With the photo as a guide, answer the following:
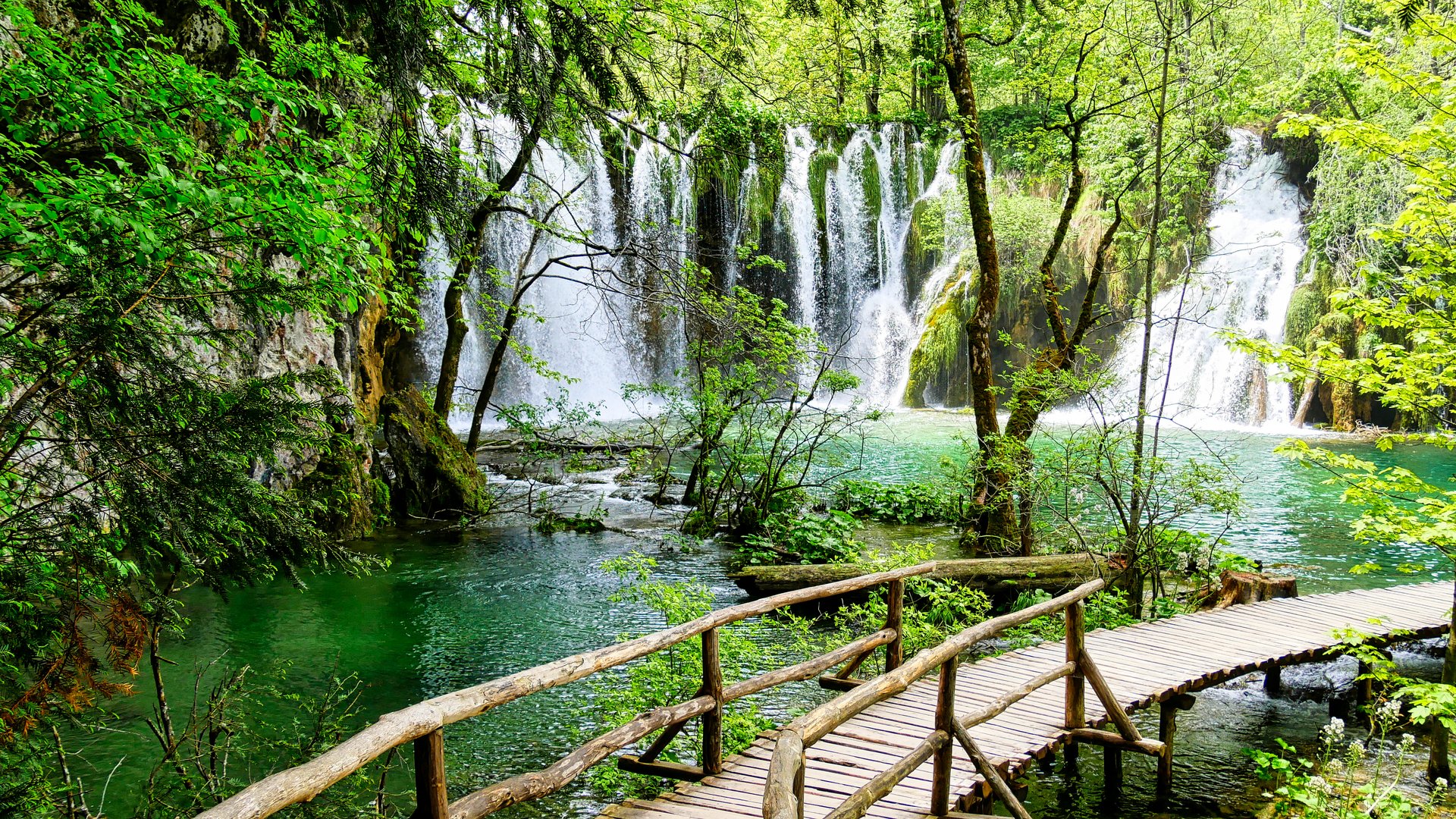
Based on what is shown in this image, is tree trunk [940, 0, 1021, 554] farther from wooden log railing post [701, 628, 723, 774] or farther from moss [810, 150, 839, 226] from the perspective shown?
moss [810, 150, 839, 226]

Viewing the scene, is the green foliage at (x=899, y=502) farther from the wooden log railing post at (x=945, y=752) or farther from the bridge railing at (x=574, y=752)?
the wooden log railing post at (x=945, y=752)

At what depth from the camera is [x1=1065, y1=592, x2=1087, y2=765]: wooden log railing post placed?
5.50 meters

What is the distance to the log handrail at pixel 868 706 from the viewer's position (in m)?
2.64

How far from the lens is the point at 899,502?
1343 cm

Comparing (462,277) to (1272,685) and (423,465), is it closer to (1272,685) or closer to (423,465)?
(423,465)

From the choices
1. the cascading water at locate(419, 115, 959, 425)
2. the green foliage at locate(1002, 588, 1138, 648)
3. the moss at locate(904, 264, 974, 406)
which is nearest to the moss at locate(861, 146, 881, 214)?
the cascading water at locate(419, 115, 959, 425)

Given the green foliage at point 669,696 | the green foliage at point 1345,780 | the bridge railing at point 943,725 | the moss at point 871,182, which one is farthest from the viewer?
the moss at point 871,182

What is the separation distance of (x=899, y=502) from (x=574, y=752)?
1011 cm

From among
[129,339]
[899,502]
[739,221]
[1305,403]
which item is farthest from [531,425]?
[1305,403]

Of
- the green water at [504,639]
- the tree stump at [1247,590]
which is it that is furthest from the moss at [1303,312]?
the tree stump at [1247,590]

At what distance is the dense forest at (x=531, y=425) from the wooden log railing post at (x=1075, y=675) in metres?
0.61

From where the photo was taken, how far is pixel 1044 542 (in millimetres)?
10492

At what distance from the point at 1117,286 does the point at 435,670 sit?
909 inches

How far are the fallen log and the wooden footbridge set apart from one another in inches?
44.3
